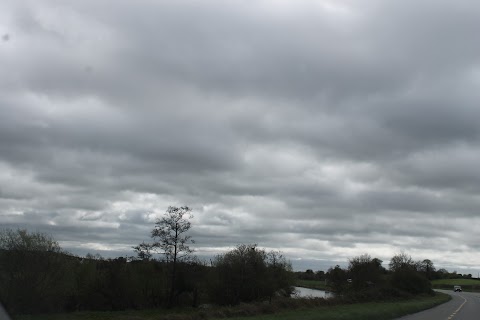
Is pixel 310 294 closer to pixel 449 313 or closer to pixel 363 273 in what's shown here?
pixel 363 273

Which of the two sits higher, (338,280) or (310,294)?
(338,280)

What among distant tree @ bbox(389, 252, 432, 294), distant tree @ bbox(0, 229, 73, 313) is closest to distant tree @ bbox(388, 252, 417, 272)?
distant tree @ bbox(389, 252, 432, 294)

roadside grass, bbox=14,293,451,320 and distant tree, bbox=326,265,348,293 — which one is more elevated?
distant tree, bbox=326,265,348,293

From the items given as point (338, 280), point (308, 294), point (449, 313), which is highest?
point (338, 280)

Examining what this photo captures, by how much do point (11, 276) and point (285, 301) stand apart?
2007 centimetres

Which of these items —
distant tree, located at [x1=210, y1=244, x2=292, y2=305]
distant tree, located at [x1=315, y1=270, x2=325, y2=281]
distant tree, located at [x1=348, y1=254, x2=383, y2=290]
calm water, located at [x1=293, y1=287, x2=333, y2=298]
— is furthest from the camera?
distant tree, located at [x1=315, y1=270, x2=325, y2=281]

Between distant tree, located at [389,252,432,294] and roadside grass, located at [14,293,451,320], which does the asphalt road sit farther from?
distant tree, located at [389,252,432,294]

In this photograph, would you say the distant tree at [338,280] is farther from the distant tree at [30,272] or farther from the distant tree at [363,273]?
the distant tree at [30,272]

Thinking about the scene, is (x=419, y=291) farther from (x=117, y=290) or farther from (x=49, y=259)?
(x=49, y=259)

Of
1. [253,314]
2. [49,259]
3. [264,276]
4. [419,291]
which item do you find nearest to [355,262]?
[419,291]

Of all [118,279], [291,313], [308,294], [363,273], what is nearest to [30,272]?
[291,313]

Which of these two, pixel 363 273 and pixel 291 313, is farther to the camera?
pixel 363 273

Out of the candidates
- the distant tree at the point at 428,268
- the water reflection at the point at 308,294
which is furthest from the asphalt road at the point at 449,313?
the distant tree at the point at 428,268

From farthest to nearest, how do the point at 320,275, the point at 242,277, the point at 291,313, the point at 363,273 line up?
the point at 320,275 → the point at 363,273 → the point at 242,277 → the point at 291,313
